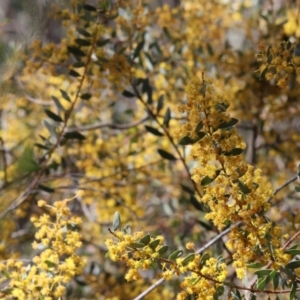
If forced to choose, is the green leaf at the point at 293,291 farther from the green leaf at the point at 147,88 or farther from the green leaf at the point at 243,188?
the green leaf at the point at 147,88

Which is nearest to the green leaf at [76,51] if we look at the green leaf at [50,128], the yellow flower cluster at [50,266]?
the green leaf at [50,128]

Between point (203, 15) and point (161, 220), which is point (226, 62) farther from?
point (161, 220)

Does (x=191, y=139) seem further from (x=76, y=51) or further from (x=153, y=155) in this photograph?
(x=153, y=155)

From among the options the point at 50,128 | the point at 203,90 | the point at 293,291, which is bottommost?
the point at 293,291

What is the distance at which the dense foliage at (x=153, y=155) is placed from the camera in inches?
26.0

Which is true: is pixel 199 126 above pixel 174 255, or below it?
above

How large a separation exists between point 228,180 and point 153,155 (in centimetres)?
94

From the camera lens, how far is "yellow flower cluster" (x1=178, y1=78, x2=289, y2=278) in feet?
2.12

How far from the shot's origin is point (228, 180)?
652mm

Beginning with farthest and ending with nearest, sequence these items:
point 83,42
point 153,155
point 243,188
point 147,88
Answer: point 153,155, point 147,88, point 83,42, point 243,188

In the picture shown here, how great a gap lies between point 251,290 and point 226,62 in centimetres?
87

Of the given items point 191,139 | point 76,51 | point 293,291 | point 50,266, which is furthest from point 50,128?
point 293,291

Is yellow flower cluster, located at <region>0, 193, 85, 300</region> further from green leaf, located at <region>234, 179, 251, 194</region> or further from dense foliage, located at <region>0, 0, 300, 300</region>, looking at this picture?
green leaf, located at <region>234, 179, 251, 194</region>

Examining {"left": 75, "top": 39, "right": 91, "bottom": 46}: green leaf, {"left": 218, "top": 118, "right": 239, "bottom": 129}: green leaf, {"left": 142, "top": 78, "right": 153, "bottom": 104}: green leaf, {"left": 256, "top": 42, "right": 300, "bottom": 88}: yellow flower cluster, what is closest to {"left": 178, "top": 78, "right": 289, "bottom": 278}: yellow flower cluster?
{"left": 218, "top": 118, "right": 239, "bottom": 129}: green leaf
